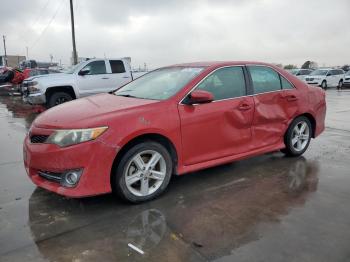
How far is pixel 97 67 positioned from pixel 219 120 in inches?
339

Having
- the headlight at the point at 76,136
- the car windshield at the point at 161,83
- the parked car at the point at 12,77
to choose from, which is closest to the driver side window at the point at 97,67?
the car windshield at the point at 161,83

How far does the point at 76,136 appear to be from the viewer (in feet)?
12.3

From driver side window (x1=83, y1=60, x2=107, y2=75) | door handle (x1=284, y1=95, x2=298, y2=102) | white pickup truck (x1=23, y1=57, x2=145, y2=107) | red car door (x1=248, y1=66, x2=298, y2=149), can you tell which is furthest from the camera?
driver side window (x1=83, y1=60, x2=107, y2=75)

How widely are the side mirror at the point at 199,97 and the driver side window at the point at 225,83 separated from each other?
9.4 inches

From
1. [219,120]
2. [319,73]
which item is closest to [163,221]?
[219,120]

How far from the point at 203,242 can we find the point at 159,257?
17.9 inches

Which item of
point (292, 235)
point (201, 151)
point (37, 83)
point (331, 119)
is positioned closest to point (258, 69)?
point (201, 151)

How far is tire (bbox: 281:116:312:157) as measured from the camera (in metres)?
5.79

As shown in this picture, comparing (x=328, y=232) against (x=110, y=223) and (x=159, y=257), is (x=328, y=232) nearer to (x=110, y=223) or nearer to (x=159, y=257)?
(x=159, y=257)

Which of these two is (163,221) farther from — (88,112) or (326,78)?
(326,78)

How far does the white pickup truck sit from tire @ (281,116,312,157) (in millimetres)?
7766

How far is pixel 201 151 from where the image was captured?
4.56 metres

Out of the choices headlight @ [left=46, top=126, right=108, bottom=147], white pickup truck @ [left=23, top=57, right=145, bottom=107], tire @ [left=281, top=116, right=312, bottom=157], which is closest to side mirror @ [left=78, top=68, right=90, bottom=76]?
white pickup truck @ [left=23, top=57, right=145, bottom=107]

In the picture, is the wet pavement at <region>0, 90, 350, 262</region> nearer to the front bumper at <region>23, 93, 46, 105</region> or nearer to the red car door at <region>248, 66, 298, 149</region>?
the red car door at <region>248, 66, 298, 149</region>
